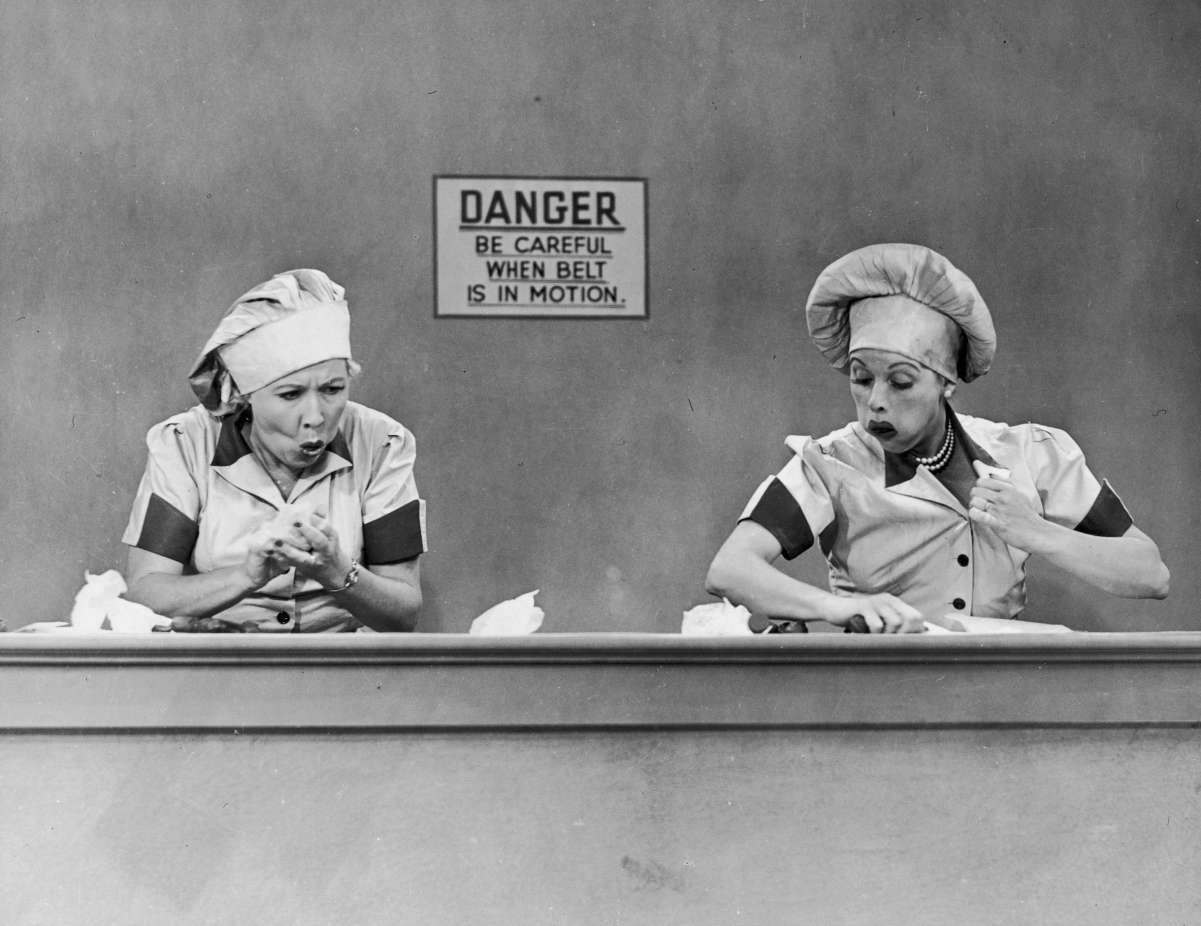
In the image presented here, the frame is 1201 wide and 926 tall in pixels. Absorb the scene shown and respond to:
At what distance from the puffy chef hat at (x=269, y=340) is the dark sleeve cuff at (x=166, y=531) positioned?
17cm

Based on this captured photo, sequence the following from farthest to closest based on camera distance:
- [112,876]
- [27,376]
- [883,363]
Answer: [27,376] → [883,363] → [112,876]

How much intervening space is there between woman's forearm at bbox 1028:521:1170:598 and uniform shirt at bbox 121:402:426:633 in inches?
37.5

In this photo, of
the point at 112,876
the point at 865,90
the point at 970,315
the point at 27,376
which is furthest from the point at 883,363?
the point at 27,376

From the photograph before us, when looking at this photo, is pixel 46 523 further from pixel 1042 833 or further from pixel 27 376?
pixel 1042 833

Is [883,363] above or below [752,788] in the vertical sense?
above

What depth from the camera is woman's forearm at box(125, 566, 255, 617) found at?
7.09 feet

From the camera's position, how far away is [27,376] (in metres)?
2.85

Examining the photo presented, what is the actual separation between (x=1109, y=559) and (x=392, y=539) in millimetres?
1074

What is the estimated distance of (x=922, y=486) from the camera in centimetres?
232

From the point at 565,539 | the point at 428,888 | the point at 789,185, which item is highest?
the point at 789,185

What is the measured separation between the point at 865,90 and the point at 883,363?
0.96m

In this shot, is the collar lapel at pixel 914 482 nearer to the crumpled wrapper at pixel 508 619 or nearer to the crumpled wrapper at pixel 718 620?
the crumpled wrapper at pixel 718 620

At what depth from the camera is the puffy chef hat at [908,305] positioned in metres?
2.22

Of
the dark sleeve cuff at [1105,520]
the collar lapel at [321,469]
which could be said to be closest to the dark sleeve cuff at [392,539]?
the collar lapel at [321,469]
